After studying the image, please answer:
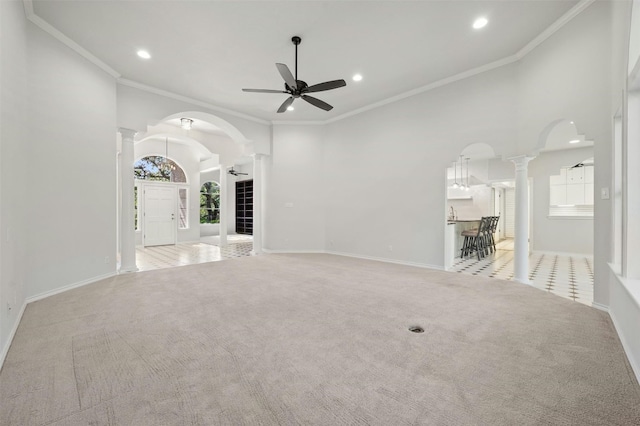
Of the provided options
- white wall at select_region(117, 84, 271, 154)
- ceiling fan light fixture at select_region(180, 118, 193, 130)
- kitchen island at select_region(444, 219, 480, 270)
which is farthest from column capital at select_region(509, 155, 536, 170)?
ceiling fan light fixture at select_region(180, 118, 193, 130)

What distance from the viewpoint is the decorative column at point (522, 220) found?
14.9 feet

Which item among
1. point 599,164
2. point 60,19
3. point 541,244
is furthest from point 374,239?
point 60,19

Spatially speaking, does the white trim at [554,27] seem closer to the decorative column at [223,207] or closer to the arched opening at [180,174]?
the arched opening at [180,174]

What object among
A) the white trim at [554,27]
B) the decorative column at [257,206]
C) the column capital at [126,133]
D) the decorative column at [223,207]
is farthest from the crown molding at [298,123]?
the white trim at [554,27]

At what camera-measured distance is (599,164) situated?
3.33 metres

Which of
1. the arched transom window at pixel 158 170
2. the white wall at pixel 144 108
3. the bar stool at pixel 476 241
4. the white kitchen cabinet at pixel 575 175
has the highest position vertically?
the white wall at pixel 144 108

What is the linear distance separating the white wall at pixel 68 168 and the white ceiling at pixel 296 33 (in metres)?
0.45

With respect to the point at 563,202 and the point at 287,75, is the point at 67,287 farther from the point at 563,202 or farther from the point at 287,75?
the point at 563,202

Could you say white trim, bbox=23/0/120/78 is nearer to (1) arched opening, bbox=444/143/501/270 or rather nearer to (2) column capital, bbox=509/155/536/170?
(2) column capital, bbox=509/155/536/170

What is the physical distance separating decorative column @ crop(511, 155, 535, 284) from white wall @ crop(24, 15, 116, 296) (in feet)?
21.9

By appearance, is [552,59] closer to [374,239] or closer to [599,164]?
[599,164]

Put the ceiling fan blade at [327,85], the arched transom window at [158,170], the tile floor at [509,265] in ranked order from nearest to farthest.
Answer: the ceiling fan blade at [327,85] < the tile floor at [509,265] < the arched transom window at [158,170]

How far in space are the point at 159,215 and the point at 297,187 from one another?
16.5 feet

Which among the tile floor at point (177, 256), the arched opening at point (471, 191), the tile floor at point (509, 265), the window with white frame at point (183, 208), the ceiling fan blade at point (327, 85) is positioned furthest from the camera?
the window with white frame at point (183, 208)
